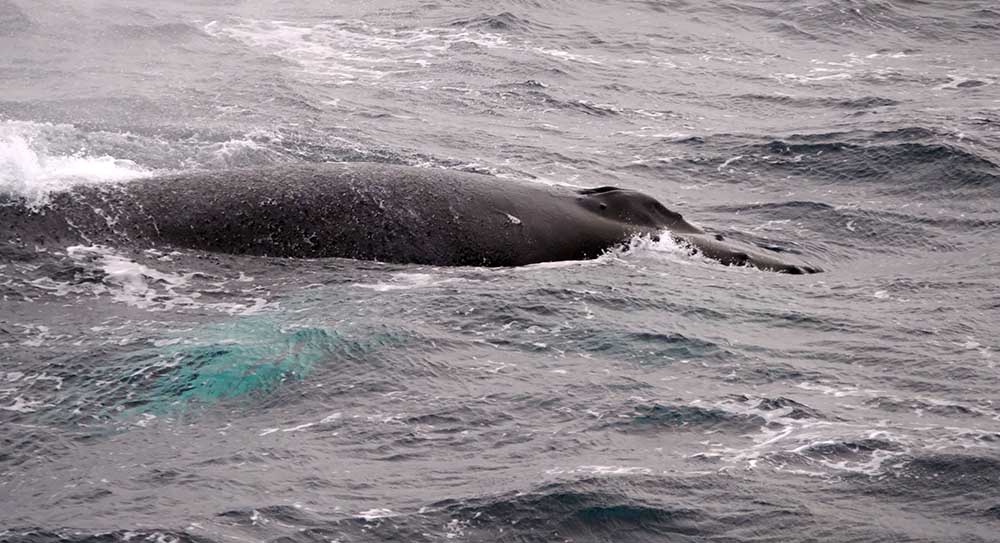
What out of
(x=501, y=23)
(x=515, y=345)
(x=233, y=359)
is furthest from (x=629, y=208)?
(x=501, y=23)

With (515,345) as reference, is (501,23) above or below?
above

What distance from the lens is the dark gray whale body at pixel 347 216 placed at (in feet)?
60.9

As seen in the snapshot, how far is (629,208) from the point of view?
Answer: 21.3 metres

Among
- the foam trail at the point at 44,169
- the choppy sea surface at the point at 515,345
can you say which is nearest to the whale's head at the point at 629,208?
the choppy sea surface at the point at 515,345

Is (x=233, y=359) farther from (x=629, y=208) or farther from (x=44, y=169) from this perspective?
(x=629, y=208)

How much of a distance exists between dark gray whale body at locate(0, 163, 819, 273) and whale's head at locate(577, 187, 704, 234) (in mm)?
23

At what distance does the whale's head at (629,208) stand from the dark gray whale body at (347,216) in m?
0.02

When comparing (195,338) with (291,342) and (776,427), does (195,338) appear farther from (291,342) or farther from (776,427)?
(776,427)

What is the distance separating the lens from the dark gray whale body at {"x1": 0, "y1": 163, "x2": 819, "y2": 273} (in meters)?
18.6

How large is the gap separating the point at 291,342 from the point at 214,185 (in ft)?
12.6

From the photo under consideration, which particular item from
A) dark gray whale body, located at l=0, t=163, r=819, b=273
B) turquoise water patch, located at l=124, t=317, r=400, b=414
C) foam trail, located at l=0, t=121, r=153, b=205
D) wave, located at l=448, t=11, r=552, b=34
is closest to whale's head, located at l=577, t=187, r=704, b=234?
dark gray whale body, located at l=0, t=163, r=819, b=273

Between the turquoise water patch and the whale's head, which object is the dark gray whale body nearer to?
the whale's head

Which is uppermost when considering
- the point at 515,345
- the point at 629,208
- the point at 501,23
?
the point at 501,23

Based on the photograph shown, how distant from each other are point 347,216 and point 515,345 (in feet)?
11.8
